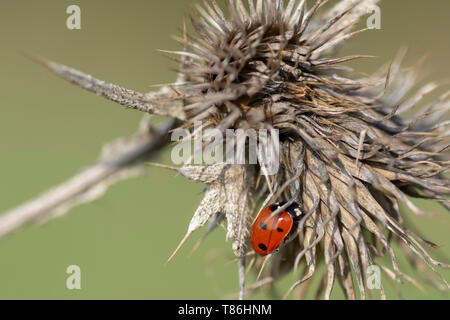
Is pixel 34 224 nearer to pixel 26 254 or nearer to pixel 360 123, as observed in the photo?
pixel 360 123

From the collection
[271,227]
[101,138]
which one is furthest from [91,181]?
[101,138]

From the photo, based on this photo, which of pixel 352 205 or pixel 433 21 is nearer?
pixel 352 205

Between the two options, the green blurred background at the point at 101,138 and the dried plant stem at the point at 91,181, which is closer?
the dried plant stem at the point at 91,181

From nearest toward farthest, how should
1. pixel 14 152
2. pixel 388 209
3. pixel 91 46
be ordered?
pixel 388 209 → pixel 14 152 → pixel 91 46

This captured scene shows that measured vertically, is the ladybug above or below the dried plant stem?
below

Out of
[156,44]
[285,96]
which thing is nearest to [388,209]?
[285,96]
